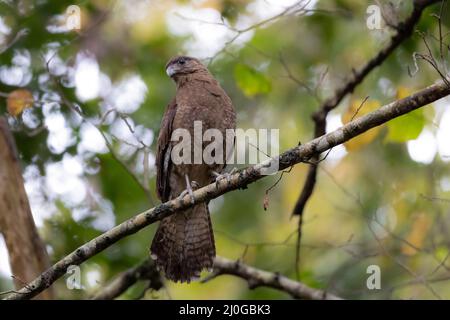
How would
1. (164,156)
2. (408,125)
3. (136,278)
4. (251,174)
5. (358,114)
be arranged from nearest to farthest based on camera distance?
(251,174)
(408,125)
(358,114)
(164,156)
(136,278)

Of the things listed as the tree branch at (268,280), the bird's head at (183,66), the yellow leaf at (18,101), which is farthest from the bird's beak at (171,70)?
the tree branch at (268,280)

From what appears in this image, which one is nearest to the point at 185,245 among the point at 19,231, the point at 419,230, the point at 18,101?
the point at 19,231

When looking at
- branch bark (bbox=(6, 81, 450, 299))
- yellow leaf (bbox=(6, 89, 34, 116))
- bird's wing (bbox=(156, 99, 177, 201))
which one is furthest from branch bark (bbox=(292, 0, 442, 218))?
yellow leaf (bbox=(6, 89, 34, 116))

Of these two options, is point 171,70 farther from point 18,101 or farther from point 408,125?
point 408,125

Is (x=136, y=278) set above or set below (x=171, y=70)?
below

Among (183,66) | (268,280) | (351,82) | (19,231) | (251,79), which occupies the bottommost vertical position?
(268,280)

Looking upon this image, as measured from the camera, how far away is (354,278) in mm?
7277

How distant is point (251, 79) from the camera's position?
21.1 ft

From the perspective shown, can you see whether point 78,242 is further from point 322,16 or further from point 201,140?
point 322,16

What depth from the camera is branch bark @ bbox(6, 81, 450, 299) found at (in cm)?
386

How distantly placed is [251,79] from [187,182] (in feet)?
4.59

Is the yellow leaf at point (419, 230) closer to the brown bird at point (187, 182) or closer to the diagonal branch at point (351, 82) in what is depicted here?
the diagonal branch at point (351, 82)

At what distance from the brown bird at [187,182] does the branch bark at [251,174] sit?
101 cm

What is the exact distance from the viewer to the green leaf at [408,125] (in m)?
5.44
